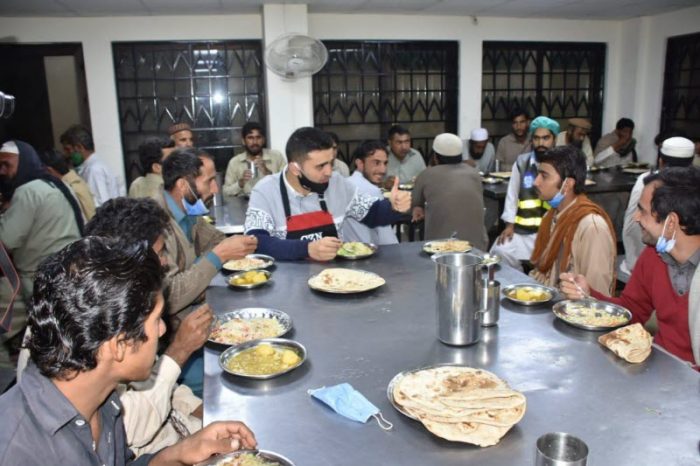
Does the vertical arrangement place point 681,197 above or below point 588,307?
above

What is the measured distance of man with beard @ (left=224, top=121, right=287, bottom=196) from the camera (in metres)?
5.72

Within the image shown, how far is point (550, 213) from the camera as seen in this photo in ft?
10.7

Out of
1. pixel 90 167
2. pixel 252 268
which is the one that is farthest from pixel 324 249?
pixel 90 167

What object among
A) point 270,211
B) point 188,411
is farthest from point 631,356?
point 270,211

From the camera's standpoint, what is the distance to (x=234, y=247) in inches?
100

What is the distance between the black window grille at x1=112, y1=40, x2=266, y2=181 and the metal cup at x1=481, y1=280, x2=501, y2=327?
575 centimetres

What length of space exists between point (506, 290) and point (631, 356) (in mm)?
667

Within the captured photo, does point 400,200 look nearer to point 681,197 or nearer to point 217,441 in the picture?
point 681,197

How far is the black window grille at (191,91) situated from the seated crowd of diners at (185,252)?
5.26ft

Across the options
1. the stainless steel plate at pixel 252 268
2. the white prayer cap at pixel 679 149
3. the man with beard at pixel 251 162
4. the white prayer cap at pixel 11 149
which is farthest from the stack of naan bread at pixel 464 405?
the man with beard at pixel 251 162

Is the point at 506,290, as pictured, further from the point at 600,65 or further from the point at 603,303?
the point at 600,65

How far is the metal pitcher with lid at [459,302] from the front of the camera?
173 cm

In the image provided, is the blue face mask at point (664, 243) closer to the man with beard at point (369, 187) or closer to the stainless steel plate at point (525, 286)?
the stainless steel plate at point (525, 286)

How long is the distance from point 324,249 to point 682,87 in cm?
710
